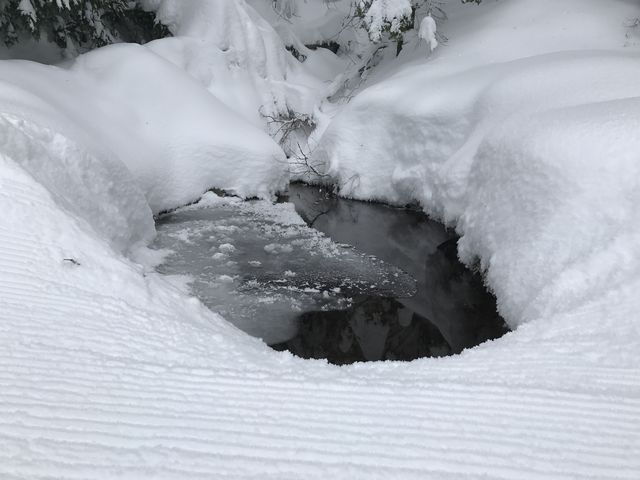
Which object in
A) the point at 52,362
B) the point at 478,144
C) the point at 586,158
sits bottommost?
the point at 52,362

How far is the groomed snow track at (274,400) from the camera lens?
2.40 metres

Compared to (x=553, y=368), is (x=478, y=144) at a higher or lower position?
higher

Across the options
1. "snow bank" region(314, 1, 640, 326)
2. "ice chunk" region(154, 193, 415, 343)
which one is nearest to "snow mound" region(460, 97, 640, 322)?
"snow bank" region(314, 1, 640, 326)

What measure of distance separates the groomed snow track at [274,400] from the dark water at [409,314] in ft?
6.08

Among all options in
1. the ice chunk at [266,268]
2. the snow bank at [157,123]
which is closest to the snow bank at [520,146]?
the ice chunk at [266,268]

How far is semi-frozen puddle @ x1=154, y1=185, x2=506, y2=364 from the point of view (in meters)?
6.32

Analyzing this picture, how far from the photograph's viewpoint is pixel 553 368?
356 centimetres

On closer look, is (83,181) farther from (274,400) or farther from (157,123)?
(274,400)

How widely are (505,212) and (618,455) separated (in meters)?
4.88

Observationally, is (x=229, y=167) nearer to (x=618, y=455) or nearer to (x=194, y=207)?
(x=194, y=207)

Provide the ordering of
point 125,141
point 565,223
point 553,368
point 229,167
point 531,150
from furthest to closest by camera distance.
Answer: point 229,167 → point 125,141 → point 531,150 → point 565,223 → point 553,368

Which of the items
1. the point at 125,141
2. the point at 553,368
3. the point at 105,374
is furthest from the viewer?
the point at 125,141

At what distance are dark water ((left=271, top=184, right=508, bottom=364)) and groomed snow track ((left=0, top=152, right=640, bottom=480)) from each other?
185cm

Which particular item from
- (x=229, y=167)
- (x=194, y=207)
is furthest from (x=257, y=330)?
(x=229, y=167)
